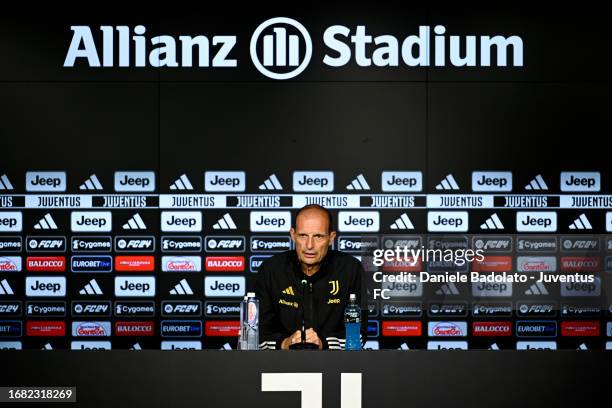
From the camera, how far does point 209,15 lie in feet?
16.5

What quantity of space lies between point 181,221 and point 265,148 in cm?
65

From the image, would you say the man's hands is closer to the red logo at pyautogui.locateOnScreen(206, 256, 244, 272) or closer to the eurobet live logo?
the red logo at pyautogui.locateOnScreen(206, 256, 244, 272)

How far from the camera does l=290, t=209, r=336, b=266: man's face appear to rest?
3.37 metres

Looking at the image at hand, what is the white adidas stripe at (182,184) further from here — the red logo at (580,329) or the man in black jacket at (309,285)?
the red logo at (580,329)

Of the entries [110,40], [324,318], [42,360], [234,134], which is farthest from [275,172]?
[42,360]

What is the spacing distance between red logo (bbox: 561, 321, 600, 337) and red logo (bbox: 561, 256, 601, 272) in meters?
0.34

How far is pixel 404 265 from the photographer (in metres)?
4.71

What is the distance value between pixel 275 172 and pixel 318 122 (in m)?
0.39

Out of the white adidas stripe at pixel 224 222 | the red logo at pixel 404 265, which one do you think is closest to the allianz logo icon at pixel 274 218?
the white adidas stripe at pixel 224 222

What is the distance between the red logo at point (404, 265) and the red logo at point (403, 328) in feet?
1.40

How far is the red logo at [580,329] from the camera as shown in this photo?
16.9 feet

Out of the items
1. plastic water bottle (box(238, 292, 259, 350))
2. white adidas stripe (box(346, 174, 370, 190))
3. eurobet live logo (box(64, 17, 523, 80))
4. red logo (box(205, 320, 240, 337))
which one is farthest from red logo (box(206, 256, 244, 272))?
plastic water bottle (box(238, 292, 259, 350))

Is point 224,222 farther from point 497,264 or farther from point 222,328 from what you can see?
point 497,264

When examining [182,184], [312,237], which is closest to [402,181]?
[182,184]
